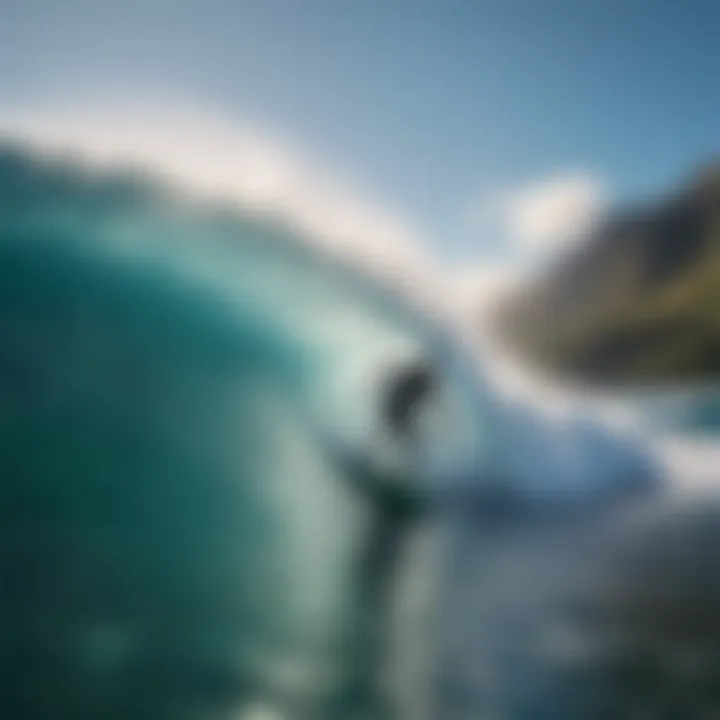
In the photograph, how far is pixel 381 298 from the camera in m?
1.32

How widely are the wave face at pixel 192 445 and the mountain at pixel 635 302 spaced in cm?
13

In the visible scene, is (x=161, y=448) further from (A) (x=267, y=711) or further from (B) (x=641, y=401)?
(B) (x=641, y=401)

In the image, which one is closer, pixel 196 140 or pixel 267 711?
pixel 267 711

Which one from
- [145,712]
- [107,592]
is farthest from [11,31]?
[145,712]

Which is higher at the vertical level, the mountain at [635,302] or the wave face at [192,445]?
the mountain at [635,302]

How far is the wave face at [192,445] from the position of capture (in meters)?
1.17

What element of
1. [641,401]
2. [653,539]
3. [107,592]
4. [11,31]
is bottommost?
[107,592]

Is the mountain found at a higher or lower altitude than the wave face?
higher

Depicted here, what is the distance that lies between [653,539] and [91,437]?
0.69 meters

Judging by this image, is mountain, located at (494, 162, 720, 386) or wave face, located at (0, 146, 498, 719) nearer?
wave face, located at (0, 146, 498, 719)

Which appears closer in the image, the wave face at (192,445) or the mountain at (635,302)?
the wave face at (192,445)

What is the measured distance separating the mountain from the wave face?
0.41 feet

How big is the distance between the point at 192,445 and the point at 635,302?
60cm

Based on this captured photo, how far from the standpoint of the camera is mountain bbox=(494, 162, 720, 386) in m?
1.34
